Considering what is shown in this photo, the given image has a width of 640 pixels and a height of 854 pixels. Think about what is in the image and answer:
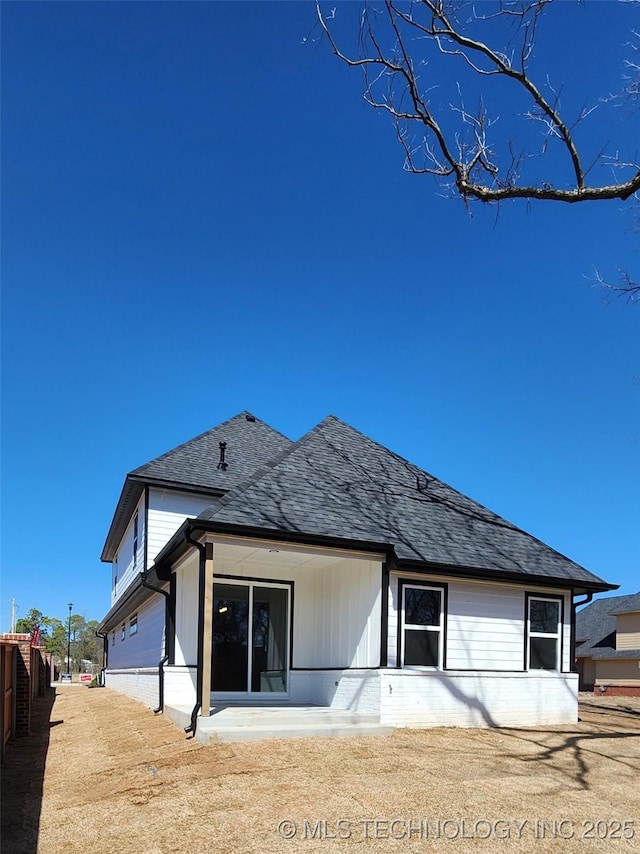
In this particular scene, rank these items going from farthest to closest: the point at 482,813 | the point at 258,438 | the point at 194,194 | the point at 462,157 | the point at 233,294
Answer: the point at 258,438 → the point at 233,294 → the point at 194,194 → the point at 462,157 → the point at 482,813

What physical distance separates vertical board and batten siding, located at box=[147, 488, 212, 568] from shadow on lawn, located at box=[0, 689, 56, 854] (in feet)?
15.9

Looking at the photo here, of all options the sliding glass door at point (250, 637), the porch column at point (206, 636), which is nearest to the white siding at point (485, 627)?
the sliding glass door at point (250, 637)

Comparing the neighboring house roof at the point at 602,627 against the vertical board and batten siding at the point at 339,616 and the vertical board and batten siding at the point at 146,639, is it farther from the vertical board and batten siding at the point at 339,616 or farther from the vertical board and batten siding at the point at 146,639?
the vertical board and batten siding at the point at 339,616

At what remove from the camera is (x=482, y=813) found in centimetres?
615

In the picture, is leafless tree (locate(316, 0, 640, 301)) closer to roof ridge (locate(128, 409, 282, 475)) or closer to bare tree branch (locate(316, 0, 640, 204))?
bare tree branch (locate(316, 0, 640, 204))

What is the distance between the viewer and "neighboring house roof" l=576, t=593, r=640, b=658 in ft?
111

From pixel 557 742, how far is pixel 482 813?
451cm

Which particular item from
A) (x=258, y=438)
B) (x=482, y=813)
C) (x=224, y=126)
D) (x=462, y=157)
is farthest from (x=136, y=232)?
(x=482, y=813)

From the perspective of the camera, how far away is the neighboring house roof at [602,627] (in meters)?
33.8

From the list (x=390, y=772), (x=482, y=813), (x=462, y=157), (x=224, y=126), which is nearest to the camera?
(x=482, y=813)

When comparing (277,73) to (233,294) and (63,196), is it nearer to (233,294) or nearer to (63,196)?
(63,196)

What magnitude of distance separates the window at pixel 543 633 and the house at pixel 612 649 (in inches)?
894

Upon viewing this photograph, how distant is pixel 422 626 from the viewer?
1141cm

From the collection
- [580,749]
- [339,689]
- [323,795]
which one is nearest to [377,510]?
[339,689]
